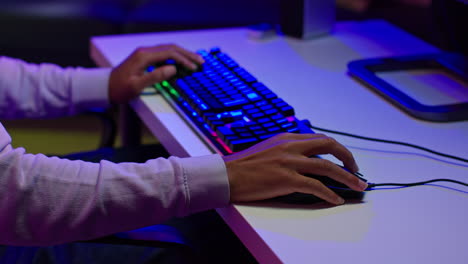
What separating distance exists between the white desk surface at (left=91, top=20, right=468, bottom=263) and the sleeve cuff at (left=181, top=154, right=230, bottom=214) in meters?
0.02

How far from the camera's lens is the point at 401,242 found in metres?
0.71

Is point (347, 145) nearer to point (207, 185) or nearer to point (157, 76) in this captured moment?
point (207, 185)

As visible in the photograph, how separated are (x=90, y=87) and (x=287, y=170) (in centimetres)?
56

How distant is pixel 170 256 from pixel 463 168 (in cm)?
45

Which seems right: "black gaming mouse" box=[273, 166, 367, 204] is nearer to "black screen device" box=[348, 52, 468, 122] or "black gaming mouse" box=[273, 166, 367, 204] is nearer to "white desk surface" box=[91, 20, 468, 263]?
"white desk surface" box=[91, 20, 468, 263]

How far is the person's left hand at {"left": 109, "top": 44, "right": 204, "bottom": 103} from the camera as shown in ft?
3.77

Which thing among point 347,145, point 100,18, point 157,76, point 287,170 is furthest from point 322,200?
point 100,18

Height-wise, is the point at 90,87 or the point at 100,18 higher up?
the point at 90,87

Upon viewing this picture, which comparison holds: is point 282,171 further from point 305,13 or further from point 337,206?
point 305,13

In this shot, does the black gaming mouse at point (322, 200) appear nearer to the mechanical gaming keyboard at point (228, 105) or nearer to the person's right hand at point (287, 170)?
the person's right hand at point (287, 170)

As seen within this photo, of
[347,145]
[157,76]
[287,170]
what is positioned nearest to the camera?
[287,170]

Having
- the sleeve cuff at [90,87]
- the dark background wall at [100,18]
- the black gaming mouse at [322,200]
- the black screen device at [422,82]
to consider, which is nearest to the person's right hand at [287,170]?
the black gaming mouse at [322,200]

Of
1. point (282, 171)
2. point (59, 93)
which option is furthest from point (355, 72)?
point (59, 93)

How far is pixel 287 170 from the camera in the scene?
2.62 feet
